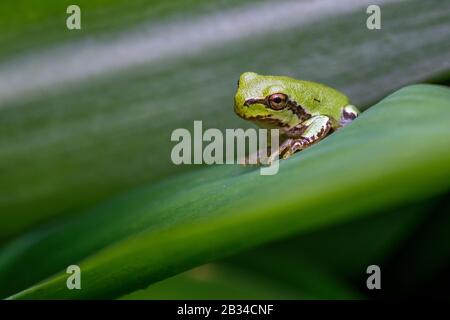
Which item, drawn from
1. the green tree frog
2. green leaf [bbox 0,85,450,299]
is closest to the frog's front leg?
the green tree frog

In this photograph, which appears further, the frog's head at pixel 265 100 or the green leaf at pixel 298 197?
the frog's head at pixel 265 100

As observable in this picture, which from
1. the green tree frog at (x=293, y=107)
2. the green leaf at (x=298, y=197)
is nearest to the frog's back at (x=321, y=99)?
the green tree frog at (x=293, y=107)

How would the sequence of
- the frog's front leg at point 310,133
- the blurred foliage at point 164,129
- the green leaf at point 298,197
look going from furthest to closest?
the frog's front leg at point 310,133 < the blurred foliage at point 164,129 < the green leaf at point 298,197

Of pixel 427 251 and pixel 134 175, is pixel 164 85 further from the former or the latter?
pixel 427 251

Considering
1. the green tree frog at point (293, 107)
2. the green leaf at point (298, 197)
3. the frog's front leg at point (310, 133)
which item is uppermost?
the green tree frog at point (293, 107)

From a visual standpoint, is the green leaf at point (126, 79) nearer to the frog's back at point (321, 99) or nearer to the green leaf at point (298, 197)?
the frog's back at point (321, 99)

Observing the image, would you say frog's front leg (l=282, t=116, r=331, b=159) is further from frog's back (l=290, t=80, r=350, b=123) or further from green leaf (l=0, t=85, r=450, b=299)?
green leaf (l=0, t=85, r=450, b=299)

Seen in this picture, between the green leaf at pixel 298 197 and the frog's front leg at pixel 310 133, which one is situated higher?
the frog's front leg at pixel 310 133
